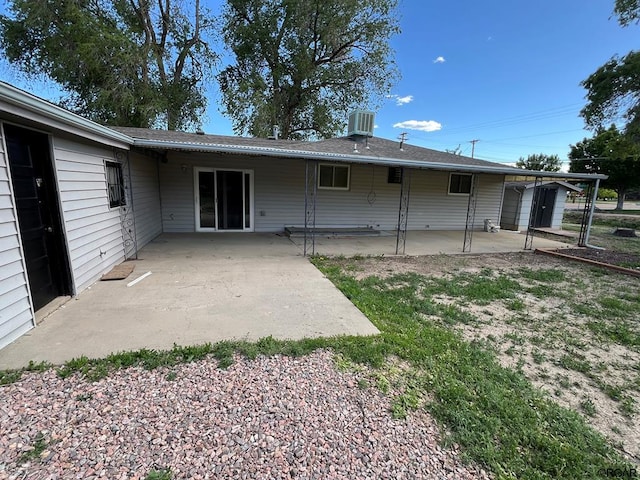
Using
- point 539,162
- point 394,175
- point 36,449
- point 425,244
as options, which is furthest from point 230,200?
point 539,162

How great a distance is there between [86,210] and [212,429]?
396cm

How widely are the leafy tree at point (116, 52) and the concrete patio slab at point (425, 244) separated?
9.56 meters

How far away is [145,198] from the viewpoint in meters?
7.20

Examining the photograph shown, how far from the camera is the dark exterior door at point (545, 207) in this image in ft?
41.7

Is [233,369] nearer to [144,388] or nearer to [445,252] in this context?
[144,388]

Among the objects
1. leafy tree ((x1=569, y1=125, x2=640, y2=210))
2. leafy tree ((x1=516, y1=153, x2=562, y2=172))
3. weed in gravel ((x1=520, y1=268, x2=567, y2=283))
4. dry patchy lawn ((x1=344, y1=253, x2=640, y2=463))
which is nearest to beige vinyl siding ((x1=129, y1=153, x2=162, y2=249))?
dry patchy lawn ((x1=344, y1=253, x2=640, y2=463))

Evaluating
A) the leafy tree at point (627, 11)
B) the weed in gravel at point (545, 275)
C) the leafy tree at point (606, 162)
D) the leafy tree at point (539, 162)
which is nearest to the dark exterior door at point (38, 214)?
the weed in gravel at point (545, 275)

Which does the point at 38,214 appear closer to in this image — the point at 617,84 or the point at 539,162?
the point at 617,84

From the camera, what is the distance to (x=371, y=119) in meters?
10.9

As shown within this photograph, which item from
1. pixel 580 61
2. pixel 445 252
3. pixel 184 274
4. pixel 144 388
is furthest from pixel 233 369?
pixel 580 61

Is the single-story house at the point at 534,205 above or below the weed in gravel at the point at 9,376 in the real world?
above

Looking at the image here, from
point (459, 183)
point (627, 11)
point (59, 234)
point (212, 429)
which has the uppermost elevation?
point (627, 11)

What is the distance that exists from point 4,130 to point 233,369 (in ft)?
10.4

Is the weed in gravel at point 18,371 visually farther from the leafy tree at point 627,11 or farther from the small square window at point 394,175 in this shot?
the leafy tree at point 627,11
